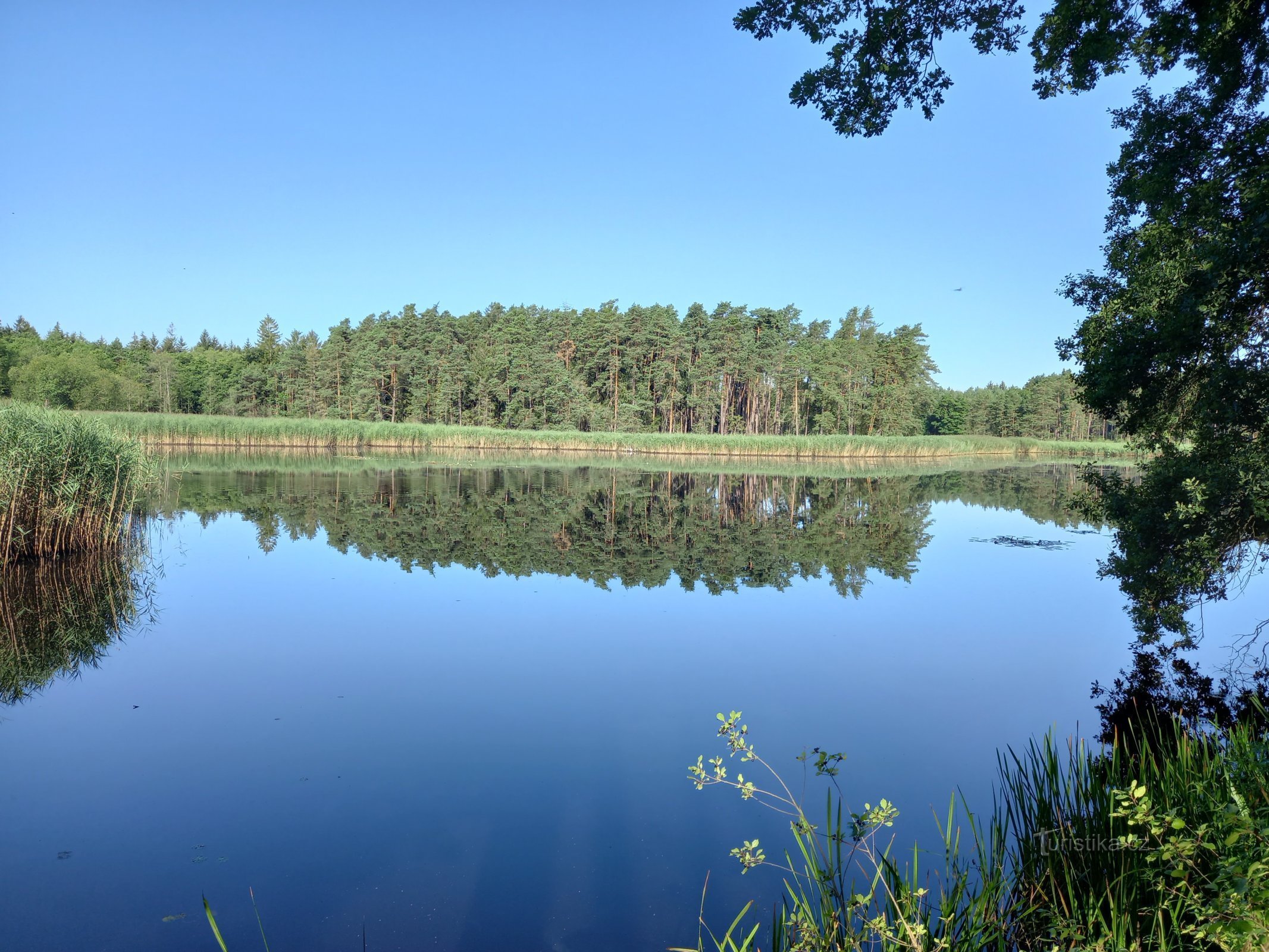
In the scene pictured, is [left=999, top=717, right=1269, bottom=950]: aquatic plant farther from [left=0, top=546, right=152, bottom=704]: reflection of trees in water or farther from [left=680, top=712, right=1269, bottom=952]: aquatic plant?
[left=0, top=546, right=152, bottom=704]: reflection of trees in water

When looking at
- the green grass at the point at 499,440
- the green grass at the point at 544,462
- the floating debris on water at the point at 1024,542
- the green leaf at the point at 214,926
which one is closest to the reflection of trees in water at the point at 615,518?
the floating debris on water at the point at 1024,542

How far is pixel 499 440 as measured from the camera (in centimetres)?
4097

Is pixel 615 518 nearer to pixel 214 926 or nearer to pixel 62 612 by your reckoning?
pixel 62 612

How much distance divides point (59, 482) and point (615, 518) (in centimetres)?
966

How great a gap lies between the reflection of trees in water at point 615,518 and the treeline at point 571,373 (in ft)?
90.6

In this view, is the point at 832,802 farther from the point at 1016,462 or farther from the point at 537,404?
the point at 537,404

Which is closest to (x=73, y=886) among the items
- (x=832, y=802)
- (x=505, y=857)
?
(x=505, y=857)

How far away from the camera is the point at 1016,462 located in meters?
44.7

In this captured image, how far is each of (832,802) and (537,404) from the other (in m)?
50.6

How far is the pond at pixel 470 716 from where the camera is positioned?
3238 millimetres

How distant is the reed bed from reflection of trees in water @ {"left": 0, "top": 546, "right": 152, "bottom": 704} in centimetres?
29

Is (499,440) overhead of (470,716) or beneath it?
overhead

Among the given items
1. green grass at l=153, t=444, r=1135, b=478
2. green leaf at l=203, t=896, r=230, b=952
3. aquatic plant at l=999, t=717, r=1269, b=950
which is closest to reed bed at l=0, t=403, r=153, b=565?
green leaf at l=203, t=896, r=230, b=952

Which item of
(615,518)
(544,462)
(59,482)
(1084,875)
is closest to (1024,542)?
(615,518)
